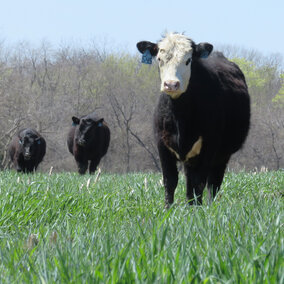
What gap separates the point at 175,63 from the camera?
6613mm

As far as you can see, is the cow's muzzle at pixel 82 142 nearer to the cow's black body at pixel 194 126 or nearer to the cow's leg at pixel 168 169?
the cow's black body at pixel 194 126

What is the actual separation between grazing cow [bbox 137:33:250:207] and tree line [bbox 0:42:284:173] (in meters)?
42.6

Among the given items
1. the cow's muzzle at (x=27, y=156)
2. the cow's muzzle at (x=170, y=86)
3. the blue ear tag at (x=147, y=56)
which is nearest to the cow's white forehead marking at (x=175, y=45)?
the blue ear tag at (x=147, y=56)

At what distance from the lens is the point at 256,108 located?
58656 millimetres

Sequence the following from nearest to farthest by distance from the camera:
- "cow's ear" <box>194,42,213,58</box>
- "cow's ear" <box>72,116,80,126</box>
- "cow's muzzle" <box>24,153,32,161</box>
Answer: "cow's ear" <box>194,42,213,58</box> < "cow's muzzle" <box>24,153,32,161</box> < "cow's ear" <box>72,116,80,126</box>

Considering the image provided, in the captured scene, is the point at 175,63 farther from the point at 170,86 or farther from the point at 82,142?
the point at 82,142

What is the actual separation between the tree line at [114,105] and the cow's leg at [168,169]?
42760 mm

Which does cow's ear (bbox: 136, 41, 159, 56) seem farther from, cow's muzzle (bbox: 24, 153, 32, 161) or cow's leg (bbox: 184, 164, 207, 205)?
cow's muzzle (bbox: 24, 153, 32, 161)

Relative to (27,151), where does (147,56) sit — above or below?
above

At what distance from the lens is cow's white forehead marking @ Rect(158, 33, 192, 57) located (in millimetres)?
6766

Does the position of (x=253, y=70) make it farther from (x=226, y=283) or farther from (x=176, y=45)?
(x=226, y=283)

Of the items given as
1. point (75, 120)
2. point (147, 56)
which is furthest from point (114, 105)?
point (147, 56)

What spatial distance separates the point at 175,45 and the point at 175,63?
0.34 meters

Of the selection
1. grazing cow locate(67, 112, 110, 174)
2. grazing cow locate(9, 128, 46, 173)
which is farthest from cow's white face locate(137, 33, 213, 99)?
grazing cow locate(9, 128, 46, 173)
